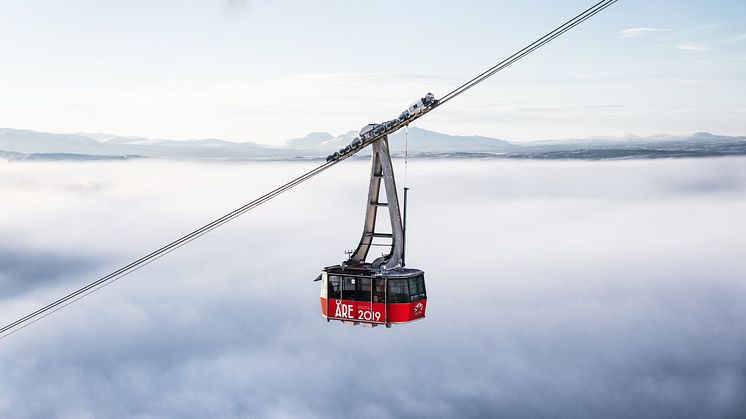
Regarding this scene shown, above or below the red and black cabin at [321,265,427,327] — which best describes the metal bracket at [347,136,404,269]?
above

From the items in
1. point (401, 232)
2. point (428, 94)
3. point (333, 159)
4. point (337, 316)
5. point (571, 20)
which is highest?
point (571, 20)

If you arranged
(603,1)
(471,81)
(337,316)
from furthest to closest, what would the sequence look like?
1. (337,316)
2. (471,81)
3. (603,1)

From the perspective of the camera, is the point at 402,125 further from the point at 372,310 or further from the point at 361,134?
the point at 372,310

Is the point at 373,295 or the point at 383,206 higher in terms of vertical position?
the point at 383,206

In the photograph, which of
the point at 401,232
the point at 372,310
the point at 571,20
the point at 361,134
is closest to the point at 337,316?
the point at 372,310

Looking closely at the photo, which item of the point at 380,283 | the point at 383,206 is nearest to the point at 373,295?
the point at 380,283

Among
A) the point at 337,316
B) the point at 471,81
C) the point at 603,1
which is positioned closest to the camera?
the point at 603,1

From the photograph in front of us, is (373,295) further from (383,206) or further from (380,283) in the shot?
(383,206)

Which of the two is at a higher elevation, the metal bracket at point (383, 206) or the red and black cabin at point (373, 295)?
the metal bracket at point (383, 206)
